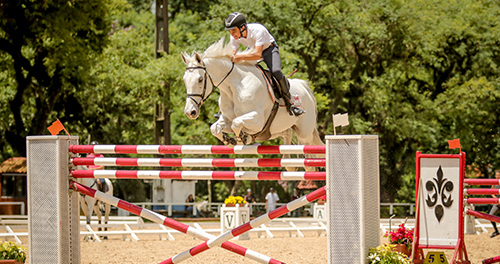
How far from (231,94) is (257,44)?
610 millimetres

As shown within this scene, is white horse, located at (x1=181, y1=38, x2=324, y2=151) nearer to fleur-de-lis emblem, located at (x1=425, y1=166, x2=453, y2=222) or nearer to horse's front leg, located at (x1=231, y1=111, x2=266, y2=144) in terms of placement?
horse's front leg, located at (x1=231, y1=111, x2=266, y2=144)

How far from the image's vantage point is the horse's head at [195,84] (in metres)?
6.05

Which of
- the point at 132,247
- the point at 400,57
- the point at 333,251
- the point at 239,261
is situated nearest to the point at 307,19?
the point at 400,57

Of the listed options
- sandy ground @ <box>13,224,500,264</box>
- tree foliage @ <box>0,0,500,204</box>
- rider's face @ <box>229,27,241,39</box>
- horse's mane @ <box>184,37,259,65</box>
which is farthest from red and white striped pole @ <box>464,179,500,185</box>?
tree foliage @ <box>0,0,500,204</box>

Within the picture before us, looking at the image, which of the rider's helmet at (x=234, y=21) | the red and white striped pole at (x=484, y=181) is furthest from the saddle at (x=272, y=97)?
the red and white striped pole at (x=484, y=181)

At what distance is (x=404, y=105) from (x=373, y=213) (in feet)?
59.9

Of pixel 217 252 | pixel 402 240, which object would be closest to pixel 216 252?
pixel 217 252

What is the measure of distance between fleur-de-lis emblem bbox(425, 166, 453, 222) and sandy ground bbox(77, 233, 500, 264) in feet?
8.20

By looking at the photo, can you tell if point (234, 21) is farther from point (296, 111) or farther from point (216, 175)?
point (216, 175)

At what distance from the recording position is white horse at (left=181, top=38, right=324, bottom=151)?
6.18m

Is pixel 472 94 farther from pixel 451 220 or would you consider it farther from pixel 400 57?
pixel 451 220

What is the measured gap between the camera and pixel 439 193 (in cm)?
623

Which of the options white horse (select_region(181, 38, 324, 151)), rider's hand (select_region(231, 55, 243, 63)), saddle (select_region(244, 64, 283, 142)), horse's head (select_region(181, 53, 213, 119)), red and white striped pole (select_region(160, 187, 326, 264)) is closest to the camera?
red and white striped pole (select_region(160, 187, 326, 264))

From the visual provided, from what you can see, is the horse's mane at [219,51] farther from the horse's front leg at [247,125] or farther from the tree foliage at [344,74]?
the tree foliage at [344,74]
